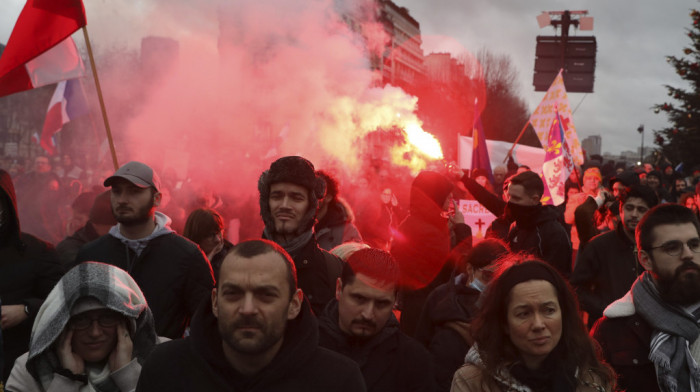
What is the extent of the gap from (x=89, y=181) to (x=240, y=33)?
168 inches

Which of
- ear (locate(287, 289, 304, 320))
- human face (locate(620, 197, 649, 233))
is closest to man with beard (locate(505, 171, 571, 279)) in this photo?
human face (locate(620, 197, 649, 233))

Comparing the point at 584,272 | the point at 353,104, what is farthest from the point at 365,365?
the point at 353,104

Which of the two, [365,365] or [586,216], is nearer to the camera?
[365,365]

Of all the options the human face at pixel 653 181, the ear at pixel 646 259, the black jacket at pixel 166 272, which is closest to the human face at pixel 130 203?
the black jacket at pixel 166 272

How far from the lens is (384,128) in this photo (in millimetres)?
13172

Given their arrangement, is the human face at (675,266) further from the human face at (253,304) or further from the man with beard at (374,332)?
the human face at (253,304)

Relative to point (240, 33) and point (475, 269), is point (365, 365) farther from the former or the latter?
point (240, 33)

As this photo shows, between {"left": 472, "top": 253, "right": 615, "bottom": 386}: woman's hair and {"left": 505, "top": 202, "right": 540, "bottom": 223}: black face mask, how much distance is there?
2355 mm

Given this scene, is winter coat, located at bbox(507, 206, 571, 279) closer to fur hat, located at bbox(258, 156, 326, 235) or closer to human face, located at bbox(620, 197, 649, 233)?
human face, located at bbox(620, 197, 649, 233)

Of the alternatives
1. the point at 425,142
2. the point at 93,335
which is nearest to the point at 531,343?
the point at 93,335

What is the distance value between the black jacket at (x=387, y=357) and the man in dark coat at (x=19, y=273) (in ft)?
5.48

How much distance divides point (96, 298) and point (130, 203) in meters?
1.19

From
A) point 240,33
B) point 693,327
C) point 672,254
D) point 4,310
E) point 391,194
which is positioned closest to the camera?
point 693,327

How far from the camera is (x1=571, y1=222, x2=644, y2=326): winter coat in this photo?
14.8ft
